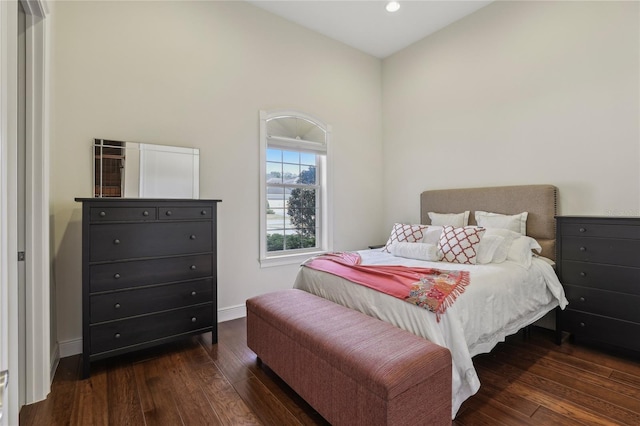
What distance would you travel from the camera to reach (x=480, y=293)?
1.99 meters

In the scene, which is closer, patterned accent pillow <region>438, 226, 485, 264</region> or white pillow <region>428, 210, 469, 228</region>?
patterned accent pillow <region>438, 226, 485, 264</region>

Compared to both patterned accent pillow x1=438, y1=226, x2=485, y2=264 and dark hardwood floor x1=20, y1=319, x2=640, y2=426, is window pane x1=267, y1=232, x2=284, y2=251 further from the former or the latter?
patterned accent pillow x1=438, y1=226, x2=485, y2=264

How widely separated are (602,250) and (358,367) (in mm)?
2250

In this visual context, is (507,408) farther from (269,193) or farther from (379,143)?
(379,143)

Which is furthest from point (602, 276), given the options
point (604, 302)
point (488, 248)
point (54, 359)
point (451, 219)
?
point (54, 359)

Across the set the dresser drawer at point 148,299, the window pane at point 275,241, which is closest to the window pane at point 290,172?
the window pane at point 275,241

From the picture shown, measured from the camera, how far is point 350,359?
149 cm

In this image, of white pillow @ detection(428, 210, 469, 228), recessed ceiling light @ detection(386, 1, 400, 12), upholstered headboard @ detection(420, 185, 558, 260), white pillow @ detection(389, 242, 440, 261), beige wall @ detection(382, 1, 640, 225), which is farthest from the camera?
white pillow @ detection(428, 210, 469, 228)

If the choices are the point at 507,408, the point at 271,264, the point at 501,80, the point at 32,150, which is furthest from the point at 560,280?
the point at 32,150

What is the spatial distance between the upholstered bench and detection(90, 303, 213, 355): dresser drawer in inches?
32.2

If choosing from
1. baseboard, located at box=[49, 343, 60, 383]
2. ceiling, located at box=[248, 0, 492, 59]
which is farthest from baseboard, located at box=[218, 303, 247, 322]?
ceiling, located at box=[248, 0, 492, 59]

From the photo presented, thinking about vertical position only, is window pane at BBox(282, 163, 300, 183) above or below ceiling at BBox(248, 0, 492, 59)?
below

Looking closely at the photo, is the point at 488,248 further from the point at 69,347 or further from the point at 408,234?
the point at 69,347

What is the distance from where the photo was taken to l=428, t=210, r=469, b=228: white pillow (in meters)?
3.44
